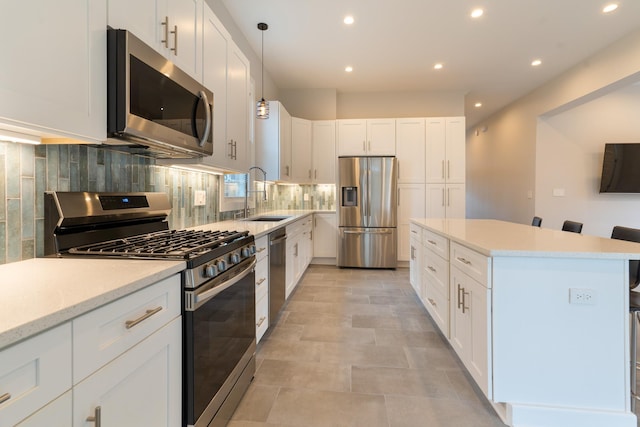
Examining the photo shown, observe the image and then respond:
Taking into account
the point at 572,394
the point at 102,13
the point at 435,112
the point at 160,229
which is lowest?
the point at 572,394

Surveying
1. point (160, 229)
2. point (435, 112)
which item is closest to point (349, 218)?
point (435, 112)

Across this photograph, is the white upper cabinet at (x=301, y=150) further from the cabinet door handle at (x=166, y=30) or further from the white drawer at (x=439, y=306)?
the cabinet door handle at (x=166, y=30)

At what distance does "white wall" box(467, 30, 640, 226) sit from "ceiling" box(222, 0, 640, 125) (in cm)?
20

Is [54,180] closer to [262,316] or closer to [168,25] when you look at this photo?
[168,25]

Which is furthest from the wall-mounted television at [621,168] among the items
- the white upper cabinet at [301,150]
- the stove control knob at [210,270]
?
the stove control knob at [210,270]

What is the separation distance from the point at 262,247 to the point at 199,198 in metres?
0.70

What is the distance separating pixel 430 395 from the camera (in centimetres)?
176

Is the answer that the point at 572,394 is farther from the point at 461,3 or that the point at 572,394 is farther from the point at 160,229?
the point at 461,3

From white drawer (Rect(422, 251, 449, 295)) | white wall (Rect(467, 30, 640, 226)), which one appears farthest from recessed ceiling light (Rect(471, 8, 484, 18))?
white drawer (Rect(422, 251, 449, 295))

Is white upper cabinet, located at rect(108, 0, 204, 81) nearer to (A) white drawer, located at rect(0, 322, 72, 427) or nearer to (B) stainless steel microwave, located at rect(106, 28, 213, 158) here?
(B) stainless steel microwave, located at rect(106, 28, 213, 158)

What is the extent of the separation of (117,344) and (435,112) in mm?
5724

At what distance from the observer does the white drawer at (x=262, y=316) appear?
2.15 m

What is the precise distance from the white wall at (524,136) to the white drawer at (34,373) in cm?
526

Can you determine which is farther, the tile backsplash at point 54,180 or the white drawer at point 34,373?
the tile backsplash at point 54,180
